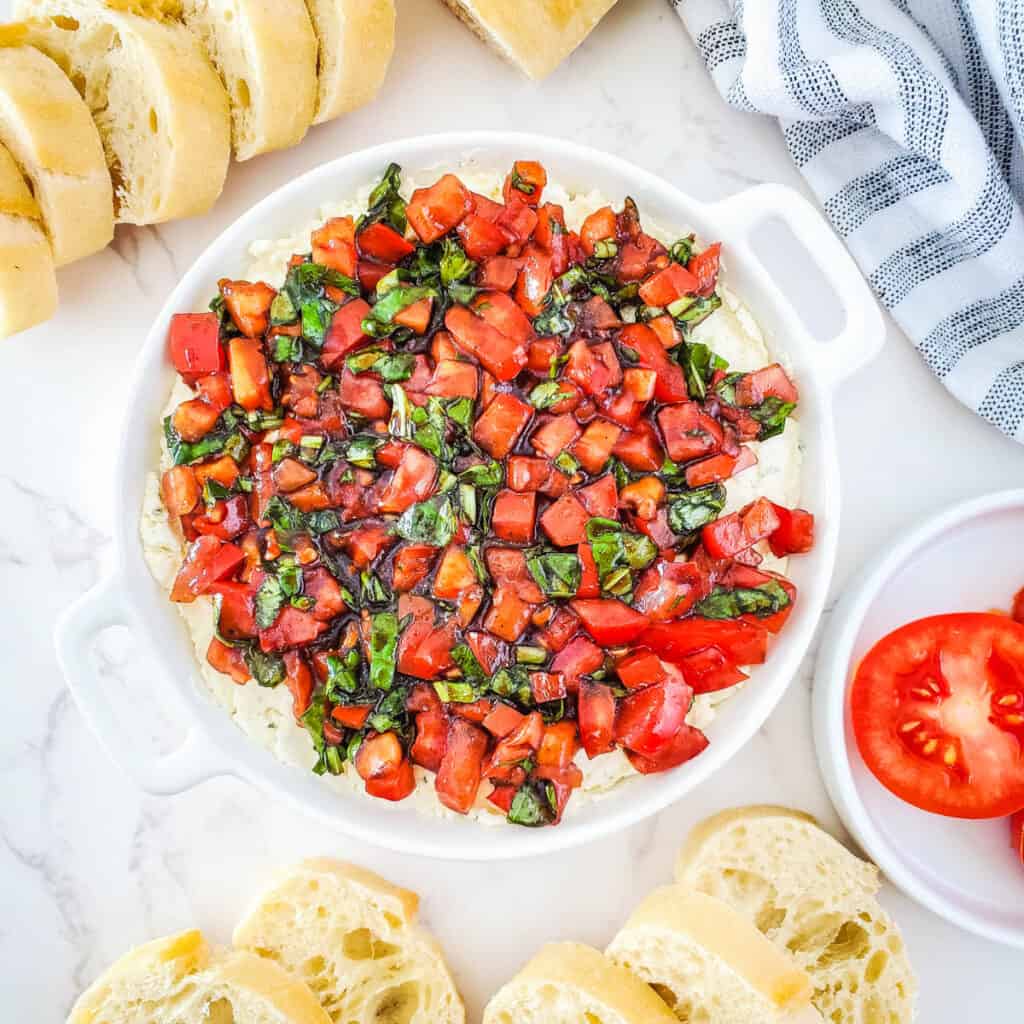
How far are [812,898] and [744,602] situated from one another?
97 centimetres

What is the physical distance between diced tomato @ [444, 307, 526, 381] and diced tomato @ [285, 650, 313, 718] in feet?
2.85

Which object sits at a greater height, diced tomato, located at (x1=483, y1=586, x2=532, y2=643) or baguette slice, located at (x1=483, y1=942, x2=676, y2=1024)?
diced tomato, located at (x1=483, y1=586, x2=532, y2=643)

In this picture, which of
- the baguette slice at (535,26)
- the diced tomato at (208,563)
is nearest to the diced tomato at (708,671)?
the diced tomato at (208,563)

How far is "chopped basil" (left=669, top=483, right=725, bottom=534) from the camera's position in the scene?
8.77ft

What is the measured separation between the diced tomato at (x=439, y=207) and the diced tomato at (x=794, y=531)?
1090mm

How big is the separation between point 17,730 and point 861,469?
2.61m

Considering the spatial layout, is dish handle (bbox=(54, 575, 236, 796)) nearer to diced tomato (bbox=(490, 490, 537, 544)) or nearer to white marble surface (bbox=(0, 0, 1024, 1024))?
white marble surface (bbox=(0, 0, 1024, 1024))

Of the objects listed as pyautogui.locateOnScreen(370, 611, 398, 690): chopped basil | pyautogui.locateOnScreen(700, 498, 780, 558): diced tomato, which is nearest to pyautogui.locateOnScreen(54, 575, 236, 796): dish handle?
pyautogui.locateOnScreen(370, 611, 398, 690): chopped basil

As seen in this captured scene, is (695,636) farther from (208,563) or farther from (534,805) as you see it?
(208,563)

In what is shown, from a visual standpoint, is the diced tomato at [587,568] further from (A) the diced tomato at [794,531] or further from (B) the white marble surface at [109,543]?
(B) the white marble surface at [109,543]

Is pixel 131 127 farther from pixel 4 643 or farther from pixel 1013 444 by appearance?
pixel 1013 444

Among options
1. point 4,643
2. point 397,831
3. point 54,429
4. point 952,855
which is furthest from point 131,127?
point 952,855

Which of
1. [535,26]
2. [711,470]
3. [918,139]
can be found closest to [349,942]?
[711,470]

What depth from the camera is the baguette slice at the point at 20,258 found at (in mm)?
2666
